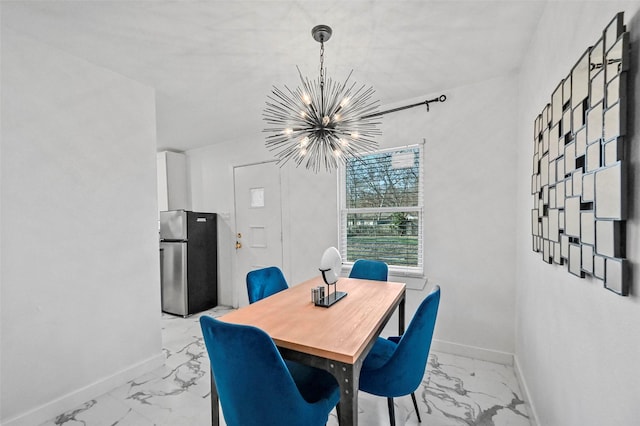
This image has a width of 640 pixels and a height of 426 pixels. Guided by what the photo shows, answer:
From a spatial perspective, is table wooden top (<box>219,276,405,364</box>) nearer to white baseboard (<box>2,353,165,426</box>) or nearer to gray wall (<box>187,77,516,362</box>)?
gray wall (<box>187,77,516,362</box>)

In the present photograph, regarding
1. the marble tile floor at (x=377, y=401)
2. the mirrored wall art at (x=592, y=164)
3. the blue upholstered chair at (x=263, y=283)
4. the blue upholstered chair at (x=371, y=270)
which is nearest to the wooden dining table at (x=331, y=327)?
the blue upholstered chair at (x=263, y=283)

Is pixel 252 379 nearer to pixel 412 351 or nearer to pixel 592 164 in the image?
pixel 412 351

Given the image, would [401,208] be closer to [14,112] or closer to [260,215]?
[260,215]

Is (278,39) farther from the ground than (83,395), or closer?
farther from the ground

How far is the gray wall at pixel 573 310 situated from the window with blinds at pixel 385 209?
0.94 meters

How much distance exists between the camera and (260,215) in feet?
12.9

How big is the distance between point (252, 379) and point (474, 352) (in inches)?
93.0

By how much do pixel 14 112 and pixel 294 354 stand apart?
2.32m

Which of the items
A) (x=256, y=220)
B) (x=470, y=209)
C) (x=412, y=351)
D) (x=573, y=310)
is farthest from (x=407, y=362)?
(x=256, y=220)

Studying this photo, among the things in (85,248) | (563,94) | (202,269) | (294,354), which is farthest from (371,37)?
(202,269)

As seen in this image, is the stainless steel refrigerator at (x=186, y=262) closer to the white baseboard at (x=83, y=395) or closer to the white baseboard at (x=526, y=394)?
the white baseboard at (x=83, y=395)

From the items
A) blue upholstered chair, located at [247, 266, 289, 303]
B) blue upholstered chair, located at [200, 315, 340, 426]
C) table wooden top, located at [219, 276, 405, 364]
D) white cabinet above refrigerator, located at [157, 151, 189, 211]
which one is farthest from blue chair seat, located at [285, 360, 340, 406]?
white cabinet above refrigerator, located at [157, 151, 189, 211]

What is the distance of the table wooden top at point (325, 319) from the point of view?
1.21m

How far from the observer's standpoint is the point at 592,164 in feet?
3.03
